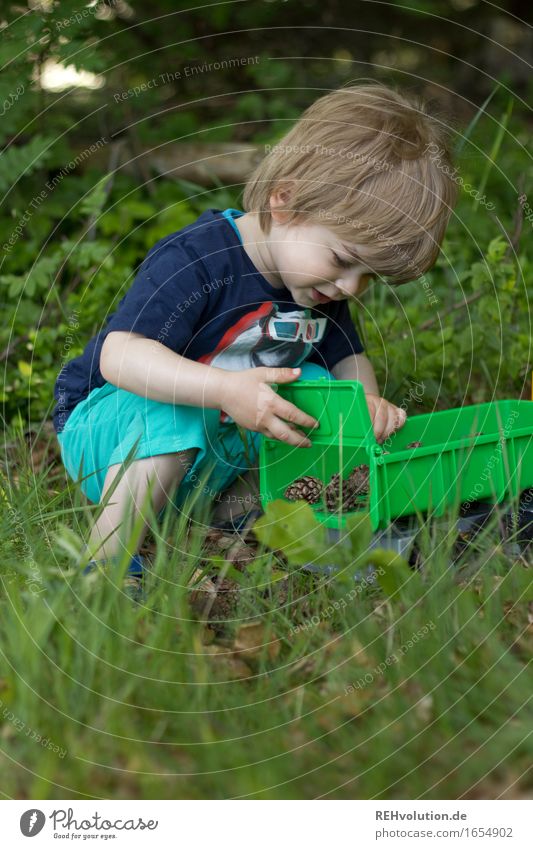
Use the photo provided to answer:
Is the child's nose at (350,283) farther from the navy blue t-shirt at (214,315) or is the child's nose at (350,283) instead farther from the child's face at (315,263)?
the navy blue t-shirt at (214,315)

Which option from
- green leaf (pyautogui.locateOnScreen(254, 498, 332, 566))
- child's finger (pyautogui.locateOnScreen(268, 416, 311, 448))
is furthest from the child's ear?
green leaf (pyautogui.locateOnScreen(254, 498, 332, 566))

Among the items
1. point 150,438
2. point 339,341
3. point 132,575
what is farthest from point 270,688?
point 339,341

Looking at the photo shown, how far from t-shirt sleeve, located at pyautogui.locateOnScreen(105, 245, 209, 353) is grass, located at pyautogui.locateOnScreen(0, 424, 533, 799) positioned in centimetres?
55

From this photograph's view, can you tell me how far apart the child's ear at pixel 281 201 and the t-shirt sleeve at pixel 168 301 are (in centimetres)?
20

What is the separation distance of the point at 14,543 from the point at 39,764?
0.64 meters

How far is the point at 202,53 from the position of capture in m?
4.41

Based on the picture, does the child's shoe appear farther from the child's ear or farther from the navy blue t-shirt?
the child's ear

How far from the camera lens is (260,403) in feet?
5.86

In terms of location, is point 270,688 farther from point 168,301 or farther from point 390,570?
point 168,301

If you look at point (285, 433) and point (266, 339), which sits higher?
point (266, 339)

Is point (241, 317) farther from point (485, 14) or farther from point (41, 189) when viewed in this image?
point (485, 14)

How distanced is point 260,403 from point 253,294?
1.24ft

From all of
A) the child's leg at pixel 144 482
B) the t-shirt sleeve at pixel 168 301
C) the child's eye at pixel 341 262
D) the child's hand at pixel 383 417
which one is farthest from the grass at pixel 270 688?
the child's eye at pixel 341 262

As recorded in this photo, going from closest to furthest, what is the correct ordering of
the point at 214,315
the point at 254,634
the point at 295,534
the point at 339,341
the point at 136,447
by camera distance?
the point at 254,634, the point at 295,534, the point at 136,447, the point at 214,315, the point at 339,341
